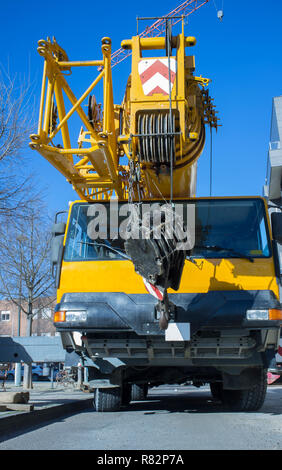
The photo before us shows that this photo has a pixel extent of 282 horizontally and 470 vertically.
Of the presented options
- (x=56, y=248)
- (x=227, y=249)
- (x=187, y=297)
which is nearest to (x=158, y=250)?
(x=187, y=297)

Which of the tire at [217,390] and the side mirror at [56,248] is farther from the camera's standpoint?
the tire at [217,390]

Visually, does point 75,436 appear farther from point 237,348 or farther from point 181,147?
point 181,147

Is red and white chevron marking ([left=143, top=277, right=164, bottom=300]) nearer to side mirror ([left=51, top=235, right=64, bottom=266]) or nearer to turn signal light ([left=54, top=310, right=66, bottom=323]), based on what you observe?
turn signal light ([left=54, top=310, right=66, bottom=323])

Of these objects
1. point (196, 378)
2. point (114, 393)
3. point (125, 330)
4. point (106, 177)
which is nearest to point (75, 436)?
point (125, 330)

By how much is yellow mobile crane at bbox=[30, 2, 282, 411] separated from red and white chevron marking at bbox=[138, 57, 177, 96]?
0.01 metres

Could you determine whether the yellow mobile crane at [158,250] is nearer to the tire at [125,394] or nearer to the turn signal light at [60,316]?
the turn signal light at [60,316]

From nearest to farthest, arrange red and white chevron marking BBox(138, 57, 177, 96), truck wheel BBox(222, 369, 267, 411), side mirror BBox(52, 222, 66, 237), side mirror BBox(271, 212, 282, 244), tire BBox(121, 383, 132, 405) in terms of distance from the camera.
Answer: red and white chevron marking BBox(138, 57, 177, 96) < side mirror BBox(271, 212, 282, 244) < side mirror BBox(52, 222, 66, 237) < truck wheel BBox(222, 369, 267, 411) < tire BBox(121, 383, 132, 405)

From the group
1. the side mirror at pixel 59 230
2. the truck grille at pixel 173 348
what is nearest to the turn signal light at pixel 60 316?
the truck grille at pixel 173 348

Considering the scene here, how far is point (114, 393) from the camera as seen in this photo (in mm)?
7613

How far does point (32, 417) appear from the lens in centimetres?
688

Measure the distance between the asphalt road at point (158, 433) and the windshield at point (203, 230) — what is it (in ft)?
6.60

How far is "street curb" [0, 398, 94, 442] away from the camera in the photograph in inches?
232

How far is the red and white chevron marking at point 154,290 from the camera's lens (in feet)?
19.0

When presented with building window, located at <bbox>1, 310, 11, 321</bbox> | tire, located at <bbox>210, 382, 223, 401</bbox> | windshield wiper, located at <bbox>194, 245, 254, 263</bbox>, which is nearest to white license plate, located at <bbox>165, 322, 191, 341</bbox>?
windshield wiper, located at <bbox>194, 245, 254, 263</bbox>
